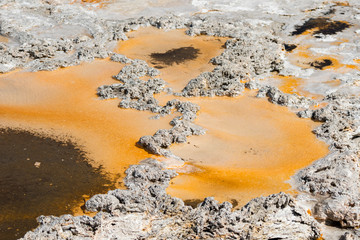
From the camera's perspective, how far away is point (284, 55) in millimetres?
15289

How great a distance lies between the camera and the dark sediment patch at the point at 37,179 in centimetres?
694

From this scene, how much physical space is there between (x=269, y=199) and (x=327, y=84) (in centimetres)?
720

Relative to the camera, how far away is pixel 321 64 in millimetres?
14352

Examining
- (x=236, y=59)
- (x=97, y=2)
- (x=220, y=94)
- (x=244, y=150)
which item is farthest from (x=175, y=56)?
(x=97, y=2)

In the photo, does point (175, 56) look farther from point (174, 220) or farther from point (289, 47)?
point (174, 220)

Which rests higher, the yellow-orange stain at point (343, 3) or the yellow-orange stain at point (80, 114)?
the yellow-orange stain at point (343, 3)

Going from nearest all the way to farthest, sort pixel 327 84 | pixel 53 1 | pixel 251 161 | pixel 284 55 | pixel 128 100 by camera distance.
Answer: pixel 251 161
pixel 128 100
pixel 327 84
pixel 284 55
pixel 53 1

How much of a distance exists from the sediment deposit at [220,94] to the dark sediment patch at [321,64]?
0.09m

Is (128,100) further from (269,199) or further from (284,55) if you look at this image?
(284,55)

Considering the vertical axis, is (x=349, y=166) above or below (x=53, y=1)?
below

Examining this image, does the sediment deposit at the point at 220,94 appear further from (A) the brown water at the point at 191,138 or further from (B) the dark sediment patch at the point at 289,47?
(A) the brown water at the point at 191,138

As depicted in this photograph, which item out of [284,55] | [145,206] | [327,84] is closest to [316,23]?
[284,55]

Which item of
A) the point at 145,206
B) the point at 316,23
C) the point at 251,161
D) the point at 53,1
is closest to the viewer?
the point at 145,206

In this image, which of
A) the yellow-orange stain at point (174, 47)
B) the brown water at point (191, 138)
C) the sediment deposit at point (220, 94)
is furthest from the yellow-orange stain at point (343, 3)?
the brown water at point (191, 138)
